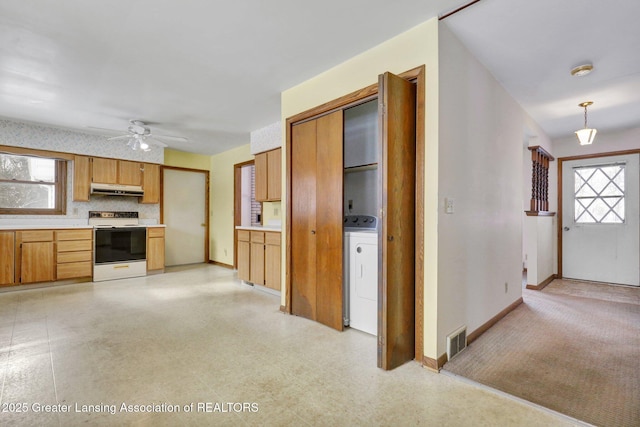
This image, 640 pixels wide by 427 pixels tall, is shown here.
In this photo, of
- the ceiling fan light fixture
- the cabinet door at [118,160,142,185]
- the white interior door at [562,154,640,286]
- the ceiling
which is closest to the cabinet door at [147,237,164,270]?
the cabinet door at [118,160,142,185]

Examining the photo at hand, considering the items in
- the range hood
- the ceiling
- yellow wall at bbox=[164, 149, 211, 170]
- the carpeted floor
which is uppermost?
the ceiling

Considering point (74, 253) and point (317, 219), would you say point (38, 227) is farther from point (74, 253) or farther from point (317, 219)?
point (317, 219)

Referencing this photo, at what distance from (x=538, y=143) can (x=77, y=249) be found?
737 centimetres

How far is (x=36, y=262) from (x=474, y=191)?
606cm

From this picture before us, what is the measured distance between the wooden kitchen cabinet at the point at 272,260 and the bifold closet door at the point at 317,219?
71cm

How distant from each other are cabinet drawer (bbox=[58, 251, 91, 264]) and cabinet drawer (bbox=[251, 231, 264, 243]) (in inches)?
114

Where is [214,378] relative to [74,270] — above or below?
below

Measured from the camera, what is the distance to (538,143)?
4.45 meters

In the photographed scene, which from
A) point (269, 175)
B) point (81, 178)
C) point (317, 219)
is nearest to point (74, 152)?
point (81, 178)

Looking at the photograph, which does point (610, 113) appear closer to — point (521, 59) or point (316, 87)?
point (521, 59)

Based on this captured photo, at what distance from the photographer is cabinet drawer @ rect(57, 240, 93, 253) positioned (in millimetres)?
4766

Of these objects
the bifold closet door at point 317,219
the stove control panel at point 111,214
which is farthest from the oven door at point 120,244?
the bifold closet door at point 317,219

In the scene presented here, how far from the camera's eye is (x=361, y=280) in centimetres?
283

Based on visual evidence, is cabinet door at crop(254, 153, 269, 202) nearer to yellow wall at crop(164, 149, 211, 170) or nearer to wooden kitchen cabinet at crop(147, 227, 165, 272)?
wooden kitchen cabinet at crop(147, 227, 165, 272)
